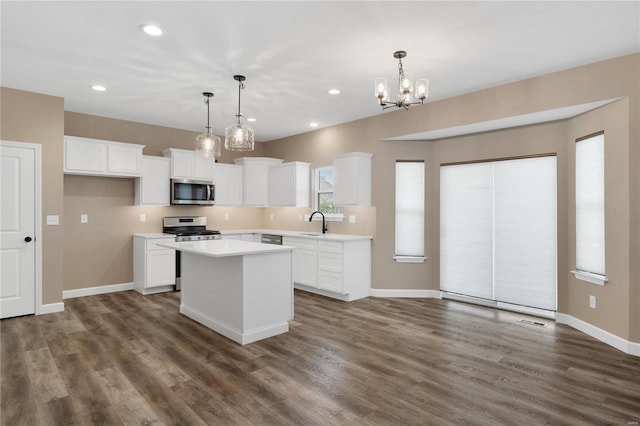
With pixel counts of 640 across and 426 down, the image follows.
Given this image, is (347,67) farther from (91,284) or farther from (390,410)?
(91,284)

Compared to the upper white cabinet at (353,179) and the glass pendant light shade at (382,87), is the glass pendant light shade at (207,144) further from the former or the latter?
the upper white cabinet at (353,179)

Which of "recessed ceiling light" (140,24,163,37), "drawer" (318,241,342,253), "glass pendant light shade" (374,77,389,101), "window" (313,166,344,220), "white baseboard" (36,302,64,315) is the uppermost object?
"recessed ceiling light" (140,24,163,37)

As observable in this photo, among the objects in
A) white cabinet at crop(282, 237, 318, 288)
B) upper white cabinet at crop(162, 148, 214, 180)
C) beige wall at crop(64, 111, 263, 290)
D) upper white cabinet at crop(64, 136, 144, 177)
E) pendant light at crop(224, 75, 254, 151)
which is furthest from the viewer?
upper white cabinet at crop(162, 148, 214, 180)

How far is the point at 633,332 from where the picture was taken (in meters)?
3.28

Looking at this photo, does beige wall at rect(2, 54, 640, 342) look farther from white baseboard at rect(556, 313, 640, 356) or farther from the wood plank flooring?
the wood plank flooring

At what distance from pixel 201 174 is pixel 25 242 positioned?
267 cm

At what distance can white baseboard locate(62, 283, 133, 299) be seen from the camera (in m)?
5.25

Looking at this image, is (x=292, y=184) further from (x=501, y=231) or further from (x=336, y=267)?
(x=501, y=231)

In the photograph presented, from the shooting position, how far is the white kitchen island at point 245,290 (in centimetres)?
351

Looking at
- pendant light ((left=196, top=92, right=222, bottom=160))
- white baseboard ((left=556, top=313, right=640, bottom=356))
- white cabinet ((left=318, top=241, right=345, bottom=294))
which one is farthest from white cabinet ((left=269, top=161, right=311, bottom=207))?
white baseboard ((left=556, top=313, right=640, bottom=356))

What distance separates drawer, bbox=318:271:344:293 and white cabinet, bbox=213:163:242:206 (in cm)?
238

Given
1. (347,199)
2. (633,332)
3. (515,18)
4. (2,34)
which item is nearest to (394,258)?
(347,199)

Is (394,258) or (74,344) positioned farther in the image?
(394,258)

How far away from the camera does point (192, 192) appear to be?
20.3 feet
